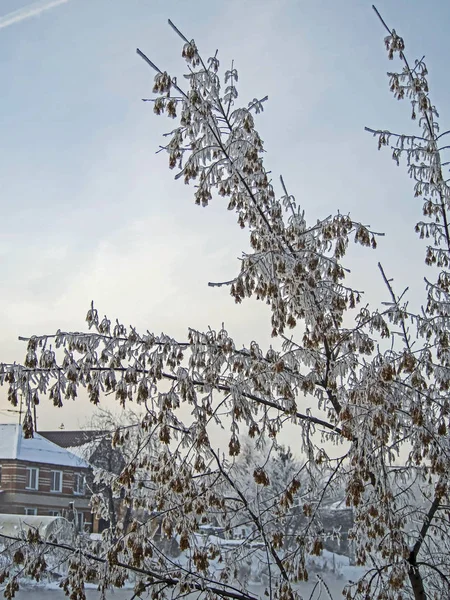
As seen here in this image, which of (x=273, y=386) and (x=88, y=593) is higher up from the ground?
(x=273, y=386)

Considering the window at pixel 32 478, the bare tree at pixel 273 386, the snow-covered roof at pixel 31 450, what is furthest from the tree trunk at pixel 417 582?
the window at pixel 32 478

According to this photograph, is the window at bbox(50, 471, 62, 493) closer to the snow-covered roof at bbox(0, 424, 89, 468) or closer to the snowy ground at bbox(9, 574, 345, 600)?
the snow-covered roof at bbox(0, 424, 89, 468)

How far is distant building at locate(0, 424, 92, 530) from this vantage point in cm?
3409

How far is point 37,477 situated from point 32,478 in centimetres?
29

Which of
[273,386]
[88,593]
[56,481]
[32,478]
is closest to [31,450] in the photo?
[32,478]

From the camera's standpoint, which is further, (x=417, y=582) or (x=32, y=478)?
(x=32, y=478)

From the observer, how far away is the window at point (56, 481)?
3631 cm

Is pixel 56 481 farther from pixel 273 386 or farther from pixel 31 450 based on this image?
pixel 273 386

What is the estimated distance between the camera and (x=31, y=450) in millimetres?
35531

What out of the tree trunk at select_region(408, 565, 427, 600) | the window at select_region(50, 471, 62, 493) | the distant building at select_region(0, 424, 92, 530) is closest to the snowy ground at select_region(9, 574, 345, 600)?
the distant building at select_region(0, 424, 92, 530)

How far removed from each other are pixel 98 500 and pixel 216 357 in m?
1.98

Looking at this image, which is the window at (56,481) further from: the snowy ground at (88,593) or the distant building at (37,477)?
the snowy ground at (88,593)

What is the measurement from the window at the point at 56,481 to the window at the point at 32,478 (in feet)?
3.72

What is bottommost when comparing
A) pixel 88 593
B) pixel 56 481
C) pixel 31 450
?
pixel 88 593
